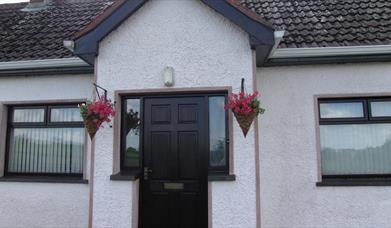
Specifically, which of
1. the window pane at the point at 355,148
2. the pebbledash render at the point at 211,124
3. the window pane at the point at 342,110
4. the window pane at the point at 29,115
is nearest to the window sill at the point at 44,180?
the pebbledash render at the point at 211,124

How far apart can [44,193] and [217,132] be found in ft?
11.8

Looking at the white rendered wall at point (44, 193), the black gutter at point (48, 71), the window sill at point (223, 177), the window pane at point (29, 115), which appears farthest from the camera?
the window pane at point (29, 115)

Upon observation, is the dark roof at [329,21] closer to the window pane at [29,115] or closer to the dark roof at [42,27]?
the dark roof at [42,27]

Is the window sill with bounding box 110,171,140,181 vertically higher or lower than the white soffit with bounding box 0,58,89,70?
lower

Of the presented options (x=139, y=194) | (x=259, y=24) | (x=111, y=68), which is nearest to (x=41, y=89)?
(x=111, y=68)

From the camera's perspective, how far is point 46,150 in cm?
675

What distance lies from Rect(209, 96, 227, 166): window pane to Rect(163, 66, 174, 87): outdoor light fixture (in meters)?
0.72

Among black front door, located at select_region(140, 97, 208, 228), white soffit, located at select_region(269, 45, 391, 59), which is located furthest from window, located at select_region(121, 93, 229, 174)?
white soffit, located at select_region(269, 45, 391, 59)

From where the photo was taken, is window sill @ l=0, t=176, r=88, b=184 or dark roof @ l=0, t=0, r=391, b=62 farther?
window sill @ l=0, t=176, r=88, b=184

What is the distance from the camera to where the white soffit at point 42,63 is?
6.24 meters

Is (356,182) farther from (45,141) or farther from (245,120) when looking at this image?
(45,141)

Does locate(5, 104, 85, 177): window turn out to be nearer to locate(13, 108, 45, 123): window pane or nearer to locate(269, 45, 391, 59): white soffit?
locate(13, 108, 45, 123): window pane

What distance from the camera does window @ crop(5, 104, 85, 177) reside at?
661cm

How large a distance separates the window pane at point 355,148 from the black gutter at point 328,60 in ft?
3.78
